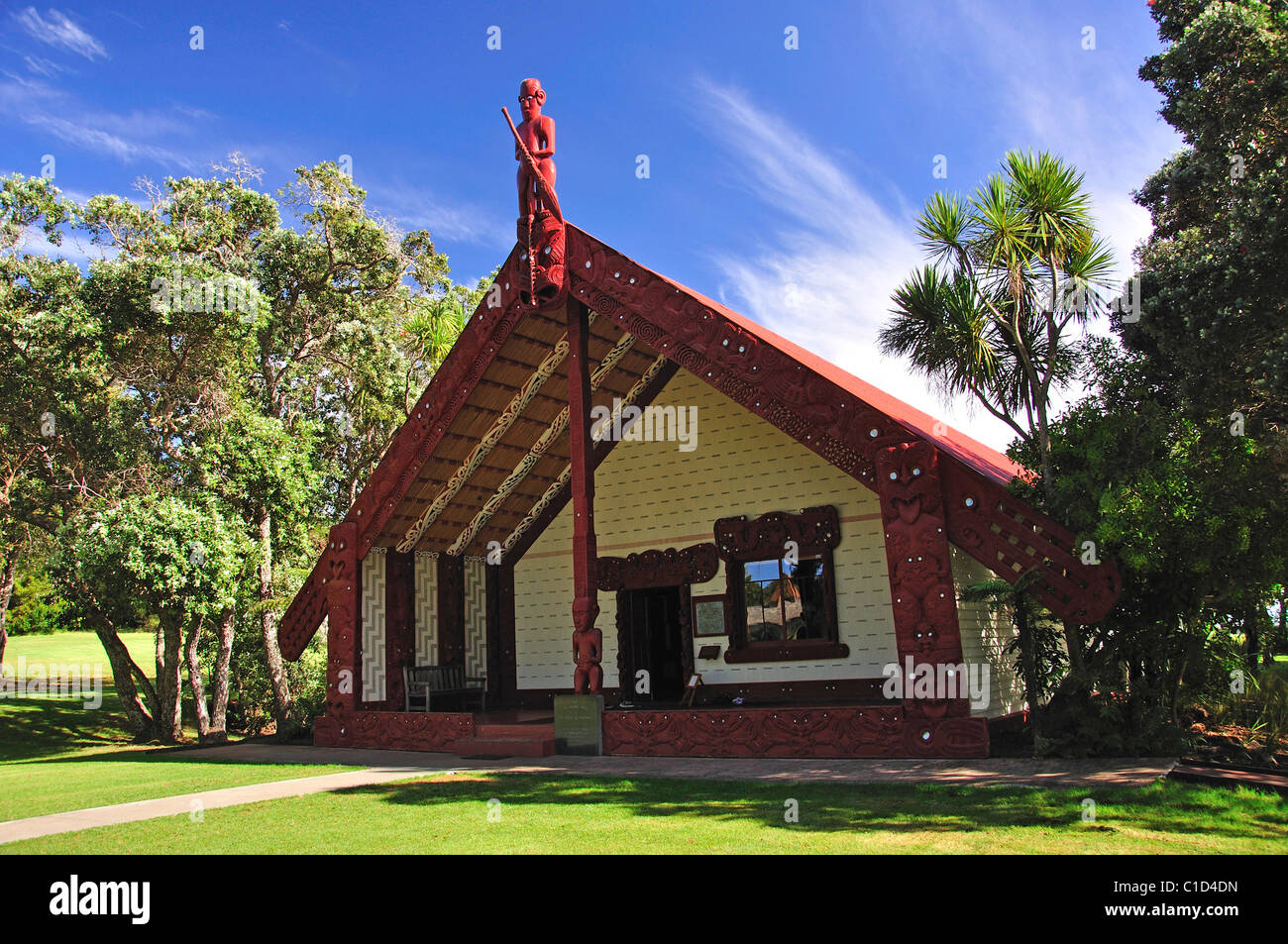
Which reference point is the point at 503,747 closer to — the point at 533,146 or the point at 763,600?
the point at 763,600

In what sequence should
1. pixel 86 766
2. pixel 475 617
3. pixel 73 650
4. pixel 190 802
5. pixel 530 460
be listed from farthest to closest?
pixel 73 650
pixel 475 617
pixel 530 460
pixel 86 766
pixel 190 802

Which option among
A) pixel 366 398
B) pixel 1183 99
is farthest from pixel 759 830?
pixel 366 398

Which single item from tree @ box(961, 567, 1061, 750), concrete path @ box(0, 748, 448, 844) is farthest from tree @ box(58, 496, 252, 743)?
tree @ box(961, 567, 1061, 750)

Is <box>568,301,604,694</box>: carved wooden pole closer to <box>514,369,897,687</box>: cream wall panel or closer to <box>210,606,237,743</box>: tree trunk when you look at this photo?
<box>514,369,897,687</box>: cream wall panel

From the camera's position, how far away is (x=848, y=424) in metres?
10.6

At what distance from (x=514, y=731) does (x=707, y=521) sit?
16.7ft

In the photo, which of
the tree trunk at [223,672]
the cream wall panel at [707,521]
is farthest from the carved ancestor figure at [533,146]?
the tree trunk at [223,672]

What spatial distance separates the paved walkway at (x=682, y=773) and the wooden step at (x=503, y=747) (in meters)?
0.31

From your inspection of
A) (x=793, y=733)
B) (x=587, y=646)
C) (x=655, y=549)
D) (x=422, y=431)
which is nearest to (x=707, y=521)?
(x=655, y=549)

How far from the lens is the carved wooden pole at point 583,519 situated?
1219 cm

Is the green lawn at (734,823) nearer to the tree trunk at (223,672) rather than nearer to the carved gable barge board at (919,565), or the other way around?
the carved gable barge board at (919,565)

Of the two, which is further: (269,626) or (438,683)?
(269,626)

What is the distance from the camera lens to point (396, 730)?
13945 millimetres

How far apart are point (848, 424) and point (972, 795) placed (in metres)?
4.63
